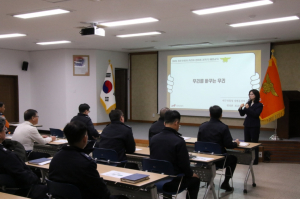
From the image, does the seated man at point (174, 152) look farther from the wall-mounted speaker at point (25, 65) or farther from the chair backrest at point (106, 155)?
the wall-mounted speaker at point (25, 65)

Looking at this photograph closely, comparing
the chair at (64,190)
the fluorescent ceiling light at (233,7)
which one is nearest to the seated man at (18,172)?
the chair at (64,190)

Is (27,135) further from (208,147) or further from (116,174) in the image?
(208,147)

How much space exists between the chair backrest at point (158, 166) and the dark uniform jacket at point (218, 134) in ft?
4.65

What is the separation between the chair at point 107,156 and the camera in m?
3.72

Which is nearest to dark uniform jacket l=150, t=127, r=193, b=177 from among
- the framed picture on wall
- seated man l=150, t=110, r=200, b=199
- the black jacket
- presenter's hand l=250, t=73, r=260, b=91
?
seated man l=150, t=110, r=200, b=199

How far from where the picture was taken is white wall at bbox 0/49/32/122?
408 inches

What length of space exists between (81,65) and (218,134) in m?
7.28

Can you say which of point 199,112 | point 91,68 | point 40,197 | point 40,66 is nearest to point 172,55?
point 199,112

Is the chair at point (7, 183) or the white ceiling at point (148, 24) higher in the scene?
the white ceiling at point (148, 24)

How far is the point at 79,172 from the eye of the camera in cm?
218

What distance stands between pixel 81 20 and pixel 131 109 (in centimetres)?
599

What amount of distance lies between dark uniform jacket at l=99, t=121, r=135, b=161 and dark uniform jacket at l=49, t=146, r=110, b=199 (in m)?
1.58

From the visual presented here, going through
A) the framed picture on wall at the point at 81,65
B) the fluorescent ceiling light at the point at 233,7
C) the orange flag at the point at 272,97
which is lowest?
the orange flag at the point at 272,97

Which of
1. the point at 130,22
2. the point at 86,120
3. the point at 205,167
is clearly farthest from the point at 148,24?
the point at 205,167
